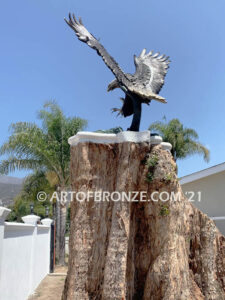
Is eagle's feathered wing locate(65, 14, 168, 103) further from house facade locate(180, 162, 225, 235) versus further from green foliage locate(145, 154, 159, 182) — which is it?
house facade locate(180, 162, 225, 235)

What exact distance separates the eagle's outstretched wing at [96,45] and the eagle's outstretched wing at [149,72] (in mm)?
441

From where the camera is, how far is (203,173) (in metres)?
11.1

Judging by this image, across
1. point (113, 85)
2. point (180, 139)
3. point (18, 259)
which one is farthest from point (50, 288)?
point (180, 139)

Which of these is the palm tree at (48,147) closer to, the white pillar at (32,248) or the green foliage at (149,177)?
the white pillar at (32,248)

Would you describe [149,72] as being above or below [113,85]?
above

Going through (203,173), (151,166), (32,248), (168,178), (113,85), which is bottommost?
(32,248)

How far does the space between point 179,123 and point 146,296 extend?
39.3ft

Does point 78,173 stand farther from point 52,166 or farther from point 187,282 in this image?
point 52,166

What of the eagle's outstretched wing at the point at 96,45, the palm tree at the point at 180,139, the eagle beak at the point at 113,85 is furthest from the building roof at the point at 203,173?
the eagle's outstretched wing at the point at 96,45

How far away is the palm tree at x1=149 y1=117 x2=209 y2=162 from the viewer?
1545cm

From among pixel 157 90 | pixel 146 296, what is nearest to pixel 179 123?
pixel 157 90

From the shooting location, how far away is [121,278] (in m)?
4.79

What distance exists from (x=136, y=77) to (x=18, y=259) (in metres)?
4.73

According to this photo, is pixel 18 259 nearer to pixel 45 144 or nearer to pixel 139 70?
pixel 139 70
